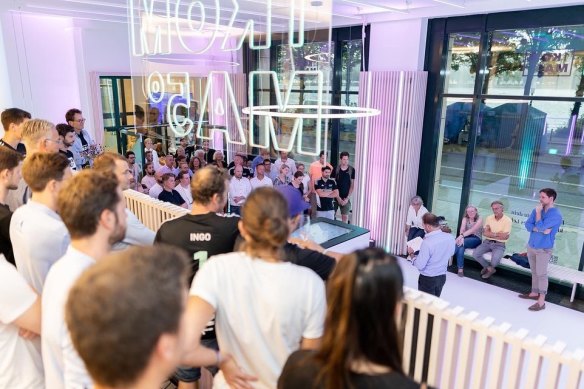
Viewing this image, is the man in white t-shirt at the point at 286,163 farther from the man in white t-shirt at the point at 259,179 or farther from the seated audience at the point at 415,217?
the seated audience at the point at 415,217

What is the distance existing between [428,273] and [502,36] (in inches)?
152

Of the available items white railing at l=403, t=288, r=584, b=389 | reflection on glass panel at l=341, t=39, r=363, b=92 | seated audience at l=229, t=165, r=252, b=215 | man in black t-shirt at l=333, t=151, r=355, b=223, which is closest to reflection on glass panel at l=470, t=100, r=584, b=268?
man in black t-shirt at l=333, t=151, r=355, b=223

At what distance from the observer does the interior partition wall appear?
19.5ft

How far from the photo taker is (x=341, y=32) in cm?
833

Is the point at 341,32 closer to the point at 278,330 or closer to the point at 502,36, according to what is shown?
the point at 502,36

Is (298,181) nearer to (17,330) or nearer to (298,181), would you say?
(298,181)

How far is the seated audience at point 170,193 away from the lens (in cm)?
608

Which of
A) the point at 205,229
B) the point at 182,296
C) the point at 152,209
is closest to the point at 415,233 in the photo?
the point at 152,209

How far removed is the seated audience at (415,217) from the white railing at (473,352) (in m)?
5.04

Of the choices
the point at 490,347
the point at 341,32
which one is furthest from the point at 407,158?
the point at 490,347

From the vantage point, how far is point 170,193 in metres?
6.11

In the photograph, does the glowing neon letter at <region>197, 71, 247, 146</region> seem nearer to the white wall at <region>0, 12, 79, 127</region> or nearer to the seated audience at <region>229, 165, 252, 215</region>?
the seated audience at <region>229, 165, 252, 215</region>

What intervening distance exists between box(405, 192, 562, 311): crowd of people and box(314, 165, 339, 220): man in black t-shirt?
1316 mm

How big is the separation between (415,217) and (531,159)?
15.4 feet
